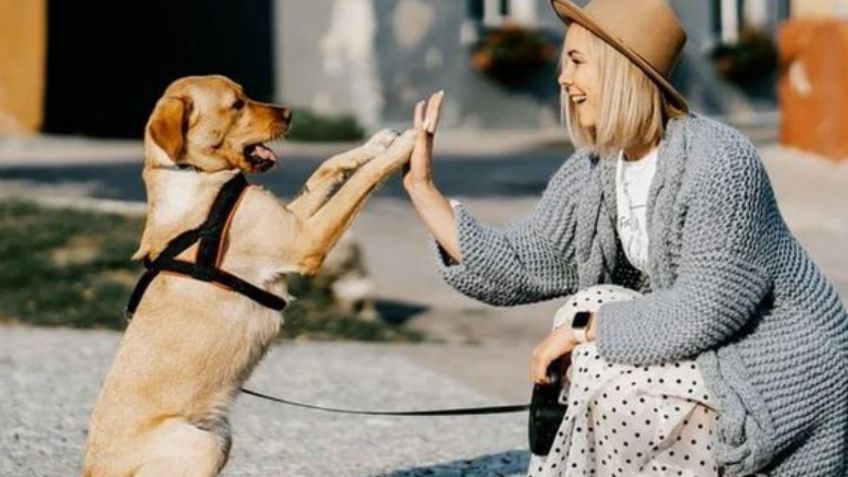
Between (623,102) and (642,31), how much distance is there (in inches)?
7.7

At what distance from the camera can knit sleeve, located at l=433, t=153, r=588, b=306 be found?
17.7ft

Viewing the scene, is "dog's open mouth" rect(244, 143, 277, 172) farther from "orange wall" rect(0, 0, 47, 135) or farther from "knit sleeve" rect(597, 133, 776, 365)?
"orange wall" rect(0, 0, 47, 135)

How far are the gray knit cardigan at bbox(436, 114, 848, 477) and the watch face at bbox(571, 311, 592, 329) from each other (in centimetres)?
6

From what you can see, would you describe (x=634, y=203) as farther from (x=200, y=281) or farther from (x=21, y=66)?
(x=21, y=66)

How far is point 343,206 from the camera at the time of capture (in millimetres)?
5504

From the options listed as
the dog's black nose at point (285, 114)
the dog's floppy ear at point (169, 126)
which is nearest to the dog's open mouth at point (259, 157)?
the dog's black nose at point (285, 114)

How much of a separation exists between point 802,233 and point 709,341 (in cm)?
913

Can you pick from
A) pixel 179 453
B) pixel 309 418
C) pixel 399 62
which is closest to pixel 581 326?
pixel 179 453

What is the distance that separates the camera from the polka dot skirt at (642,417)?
4871mm

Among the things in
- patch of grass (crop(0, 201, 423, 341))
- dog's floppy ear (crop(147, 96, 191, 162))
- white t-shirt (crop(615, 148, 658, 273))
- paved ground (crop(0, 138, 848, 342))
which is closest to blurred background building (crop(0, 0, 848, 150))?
paved ground (crop(0, 138, 848, 342))

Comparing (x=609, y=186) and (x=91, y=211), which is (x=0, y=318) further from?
(x=609, y=186)

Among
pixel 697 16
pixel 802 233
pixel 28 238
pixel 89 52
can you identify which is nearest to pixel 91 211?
pixel 28 238

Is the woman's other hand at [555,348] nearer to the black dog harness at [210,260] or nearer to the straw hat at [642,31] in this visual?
the straw hat at [642,31]

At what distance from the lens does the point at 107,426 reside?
206 inches
